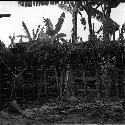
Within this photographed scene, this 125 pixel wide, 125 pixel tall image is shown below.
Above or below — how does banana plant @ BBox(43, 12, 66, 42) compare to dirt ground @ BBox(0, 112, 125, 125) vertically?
above

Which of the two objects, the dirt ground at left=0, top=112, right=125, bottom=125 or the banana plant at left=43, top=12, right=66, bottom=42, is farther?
the banana plant at left=43, top=12, right=66, bottom=42

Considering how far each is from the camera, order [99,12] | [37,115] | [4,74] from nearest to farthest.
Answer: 1. [37,115]
2. [4,74]
3. [99,12]

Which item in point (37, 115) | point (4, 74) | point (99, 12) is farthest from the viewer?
point (99, 12)

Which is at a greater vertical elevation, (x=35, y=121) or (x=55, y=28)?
(x=55, y=28)

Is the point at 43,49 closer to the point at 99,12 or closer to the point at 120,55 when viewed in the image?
the point at 120,55

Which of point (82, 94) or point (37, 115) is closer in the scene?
point (37, 115)

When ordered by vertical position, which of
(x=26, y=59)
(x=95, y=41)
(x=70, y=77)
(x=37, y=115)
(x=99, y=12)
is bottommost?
(x=37, y=115)

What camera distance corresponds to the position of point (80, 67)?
12.1 metres

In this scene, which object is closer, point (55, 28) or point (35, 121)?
point (35, 121)

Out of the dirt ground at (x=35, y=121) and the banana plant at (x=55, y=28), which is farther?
the banana plant at (x=55, y=28)

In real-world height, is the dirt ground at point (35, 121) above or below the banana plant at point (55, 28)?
below

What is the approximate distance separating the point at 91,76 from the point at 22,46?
3.80 metres

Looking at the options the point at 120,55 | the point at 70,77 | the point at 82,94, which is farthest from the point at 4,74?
the point at 120,55

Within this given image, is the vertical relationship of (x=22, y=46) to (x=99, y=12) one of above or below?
below
